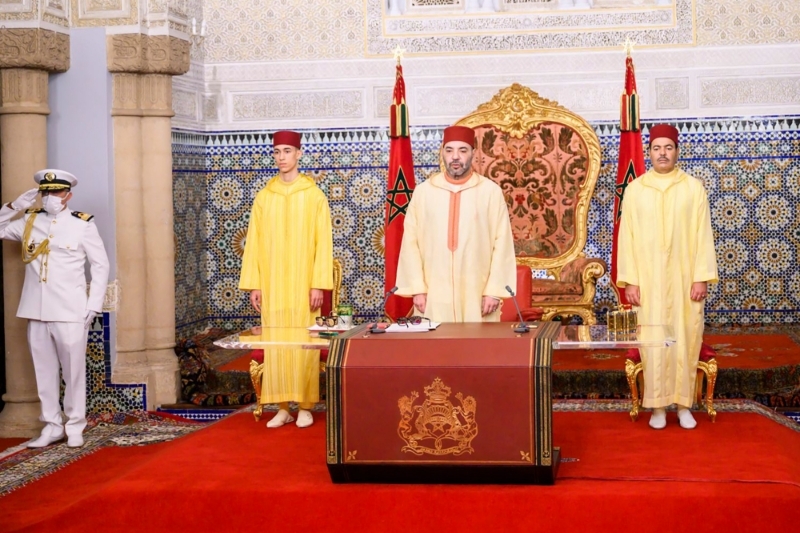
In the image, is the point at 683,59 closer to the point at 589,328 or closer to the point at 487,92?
the point at 487,92

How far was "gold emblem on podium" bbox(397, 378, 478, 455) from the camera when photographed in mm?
4293

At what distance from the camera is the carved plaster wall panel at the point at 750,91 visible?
8.00 m

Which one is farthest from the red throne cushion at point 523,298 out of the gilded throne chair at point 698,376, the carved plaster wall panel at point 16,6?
the carved plaster wall panel at point 16,6

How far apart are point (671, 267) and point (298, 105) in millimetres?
3848

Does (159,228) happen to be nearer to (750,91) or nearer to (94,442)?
(94,442)

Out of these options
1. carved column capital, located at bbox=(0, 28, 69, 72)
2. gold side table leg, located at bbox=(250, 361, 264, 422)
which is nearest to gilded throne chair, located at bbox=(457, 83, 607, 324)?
gold side table leg, located at bbox=(250, 361, 264, 422)

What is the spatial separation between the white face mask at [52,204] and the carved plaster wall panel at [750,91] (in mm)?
4630

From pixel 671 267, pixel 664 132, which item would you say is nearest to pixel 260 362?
pixel 671 267

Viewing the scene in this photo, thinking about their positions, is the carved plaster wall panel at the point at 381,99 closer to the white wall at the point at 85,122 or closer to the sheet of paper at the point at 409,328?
the white wall at the point at 85,122

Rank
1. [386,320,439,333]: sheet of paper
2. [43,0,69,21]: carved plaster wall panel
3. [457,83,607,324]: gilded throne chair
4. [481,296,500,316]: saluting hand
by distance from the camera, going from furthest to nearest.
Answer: [457,83,607,324]: gilded throne chair, [43,0,69,21]: carved plaster wall panel, [481,296,500,316]: saluting hand, [386,320,439,333]: sheet of paper

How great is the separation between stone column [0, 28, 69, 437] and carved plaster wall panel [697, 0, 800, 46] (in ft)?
14.8

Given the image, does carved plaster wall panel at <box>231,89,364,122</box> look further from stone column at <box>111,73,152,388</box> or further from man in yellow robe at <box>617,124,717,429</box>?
man in yellow robe at <box>617,124,717,429</box>

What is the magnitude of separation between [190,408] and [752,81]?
4.59 m

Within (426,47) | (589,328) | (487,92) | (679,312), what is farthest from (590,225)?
(589,328)
